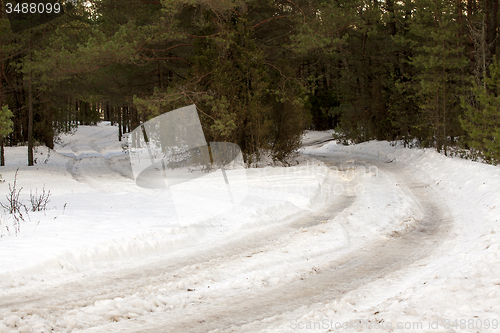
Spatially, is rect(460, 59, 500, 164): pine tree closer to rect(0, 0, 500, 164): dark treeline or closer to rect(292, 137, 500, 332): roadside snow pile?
rect(0, 0, 500, 164): dark treeline

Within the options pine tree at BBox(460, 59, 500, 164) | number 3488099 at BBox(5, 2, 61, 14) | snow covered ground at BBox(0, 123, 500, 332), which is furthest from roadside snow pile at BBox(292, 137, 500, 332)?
number 3488099 at BBox(5, 2, 61, 14)

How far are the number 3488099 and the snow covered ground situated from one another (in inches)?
506

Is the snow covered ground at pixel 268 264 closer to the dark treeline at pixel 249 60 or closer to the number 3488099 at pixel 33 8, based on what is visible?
the dark treeline at pixel 249 60

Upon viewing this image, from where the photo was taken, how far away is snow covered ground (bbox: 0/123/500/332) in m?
3.60

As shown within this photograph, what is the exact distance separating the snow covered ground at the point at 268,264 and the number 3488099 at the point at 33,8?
42.2 ft

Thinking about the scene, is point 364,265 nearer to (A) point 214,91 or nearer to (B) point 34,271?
(B) point 34,271

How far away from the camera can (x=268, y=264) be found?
527 cm

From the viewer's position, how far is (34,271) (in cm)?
499

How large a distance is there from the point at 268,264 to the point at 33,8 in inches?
805

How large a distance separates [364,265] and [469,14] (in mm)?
17308

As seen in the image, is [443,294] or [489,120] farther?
[489,120]

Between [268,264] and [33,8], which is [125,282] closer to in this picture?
[268,264]

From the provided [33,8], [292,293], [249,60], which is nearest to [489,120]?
[249,60]

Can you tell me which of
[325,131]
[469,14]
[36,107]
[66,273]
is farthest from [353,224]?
[325,131]
